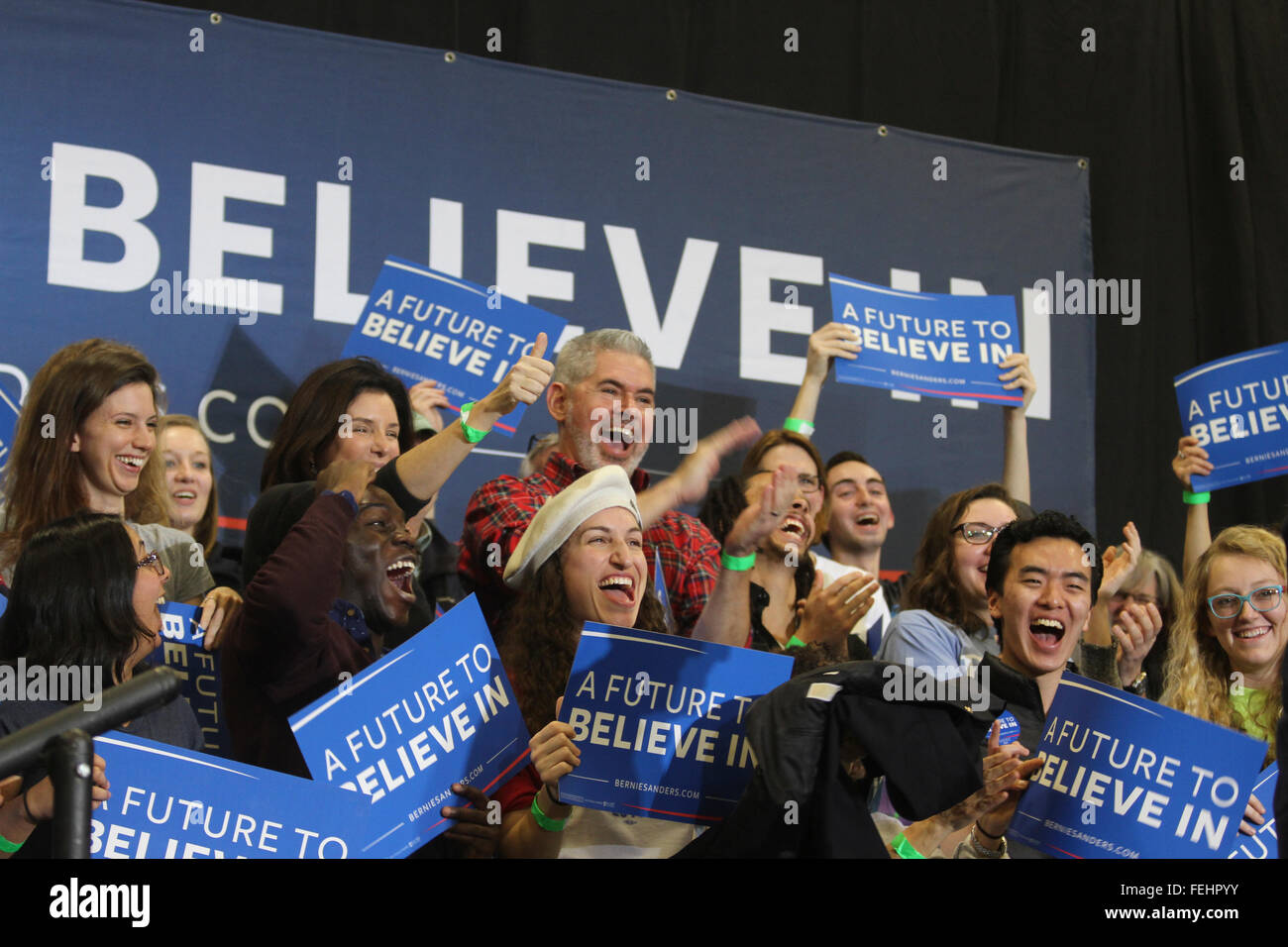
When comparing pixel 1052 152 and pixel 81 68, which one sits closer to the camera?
pixel 81 68

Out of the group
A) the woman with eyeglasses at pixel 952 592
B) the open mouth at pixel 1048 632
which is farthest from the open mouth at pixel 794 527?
the open mouth at pixel 1048 632

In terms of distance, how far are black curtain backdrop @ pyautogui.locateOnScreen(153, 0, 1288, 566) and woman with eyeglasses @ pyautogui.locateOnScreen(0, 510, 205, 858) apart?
323cm

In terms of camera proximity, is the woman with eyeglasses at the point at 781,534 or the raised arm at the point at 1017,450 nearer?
the woman with eyeglasses at the point at 781,534

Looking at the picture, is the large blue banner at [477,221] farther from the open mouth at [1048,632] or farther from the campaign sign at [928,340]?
the open mouth at [1048,632]

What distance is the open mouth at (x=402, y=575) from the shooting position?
303cm

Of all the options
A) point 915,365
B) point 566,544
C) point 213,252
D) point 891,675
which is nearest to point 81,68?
point 213,252

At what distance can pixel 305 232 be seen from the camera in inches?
168

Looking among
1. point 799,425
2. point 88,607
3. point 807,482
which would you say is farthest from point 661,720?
point 799,425

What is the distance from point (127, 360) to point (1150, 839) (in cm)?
227

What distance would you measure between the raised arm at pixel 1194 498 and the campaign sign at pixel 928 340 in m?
0.49

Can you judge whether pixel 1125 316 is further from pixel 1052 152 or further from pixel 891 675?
pixel 891 675

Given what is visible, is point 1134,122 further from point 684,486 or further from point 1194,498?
point 684,486
